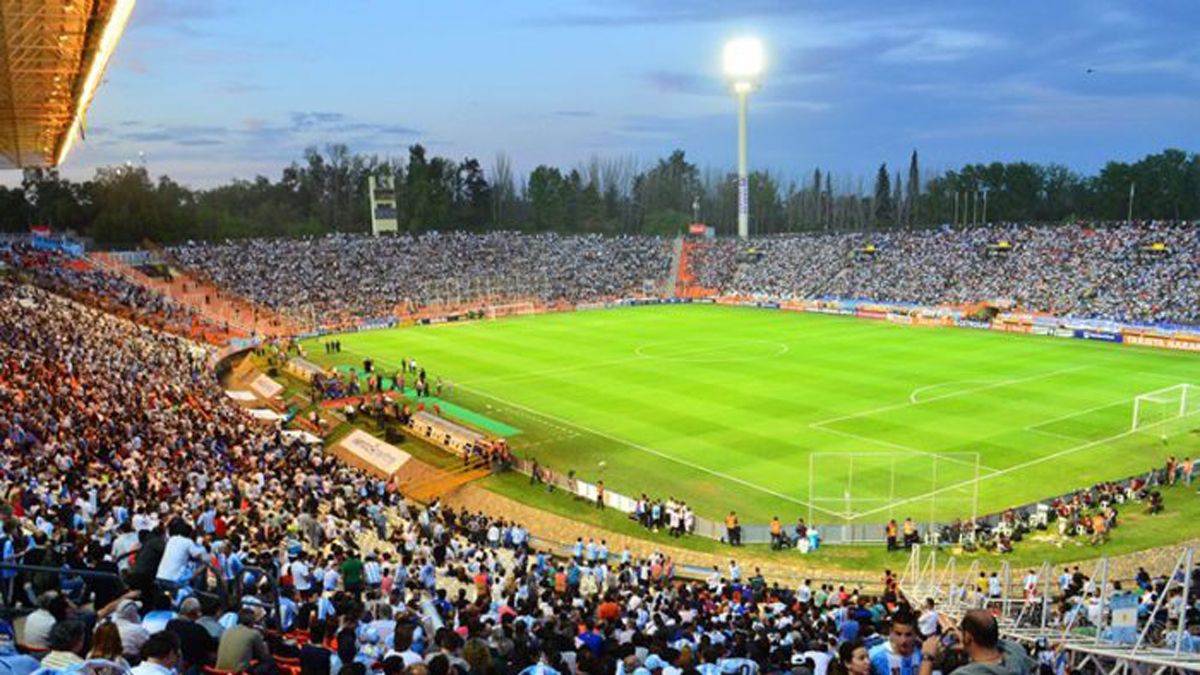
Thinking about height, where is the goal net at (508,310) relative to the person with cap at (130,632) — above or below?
below

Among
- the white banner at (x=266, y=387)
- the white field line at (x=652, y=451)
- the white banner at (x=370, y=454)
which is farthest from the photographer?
the white banner at (x=266, y=387)

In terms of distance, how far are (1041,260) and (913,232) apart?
1763 cm

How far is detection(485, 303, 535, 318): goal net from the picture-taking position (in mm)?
76062

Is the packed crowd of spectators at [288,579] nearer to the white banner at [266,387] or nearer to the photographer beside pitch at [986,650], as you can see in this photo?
the photographer beside pitch at [986,650]

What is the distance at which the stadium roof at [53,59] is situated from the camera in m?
17.7

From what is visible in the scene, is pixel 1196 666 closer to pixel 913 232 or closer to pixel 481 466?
pixel 481 466

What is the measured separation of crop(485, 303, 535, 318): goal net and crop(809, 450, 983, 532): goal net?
47.3 metres

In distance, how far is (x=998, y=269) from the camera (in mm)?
73375

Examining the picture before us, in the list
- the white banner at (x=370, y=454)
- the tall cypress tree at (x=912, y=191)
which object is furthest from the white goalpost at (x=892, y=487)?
the tall cypress tree at (x=912, y=191)

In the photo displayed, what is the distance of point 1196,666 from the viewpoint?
7625mm

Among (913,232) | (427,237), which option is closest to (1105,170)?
(913,232)

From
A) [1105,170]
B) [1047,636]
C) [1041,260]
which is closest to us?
[1047,636]

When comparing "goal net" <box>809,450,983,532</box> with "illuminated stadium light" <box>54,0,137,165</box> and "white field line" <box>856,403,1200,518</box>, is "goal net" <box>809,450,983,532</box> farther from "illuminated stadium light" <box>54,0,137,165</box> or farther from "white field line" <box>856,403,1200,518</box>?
"illuminated stadium light" <box>54,0,137,165</box>

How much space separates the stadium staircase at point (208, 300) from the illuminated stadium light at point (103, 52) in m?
37.2
